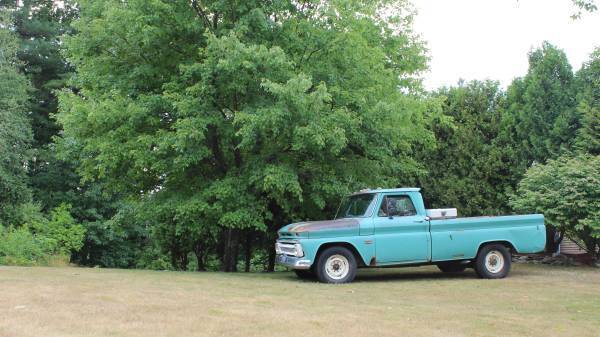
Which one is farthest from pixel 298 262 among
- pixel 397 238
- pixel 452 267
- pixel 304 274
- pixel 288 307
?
pixel 452 267

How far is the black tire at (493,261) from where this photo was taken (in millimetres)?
12398

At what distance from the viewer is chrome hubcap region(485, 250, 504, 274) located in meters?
12.5

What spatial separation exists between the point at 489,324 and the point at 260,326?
9.15 feet

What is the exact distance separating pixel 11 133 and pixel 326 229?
19.4 m

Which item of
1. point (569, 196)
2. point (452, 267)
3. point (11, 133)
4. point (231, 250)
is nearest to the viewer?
point (452, 267)

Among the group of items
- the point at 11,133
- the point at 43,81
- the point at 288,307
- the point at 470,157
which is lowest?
→ the point at 288,307

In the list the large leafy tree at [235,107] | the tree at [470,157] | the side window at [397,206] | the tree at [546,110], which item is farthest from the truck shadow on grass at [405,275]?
the tree at [546,110]

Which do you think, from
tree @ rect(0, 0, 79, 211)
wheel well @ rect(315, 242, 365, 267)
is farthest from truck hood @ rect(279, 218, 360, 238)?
tree @ rect(0, 0, 79, 211)

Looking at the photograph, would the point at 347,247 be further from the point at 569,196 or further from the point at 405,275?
the point at 569,196

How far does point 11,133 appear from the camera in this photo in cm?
2533

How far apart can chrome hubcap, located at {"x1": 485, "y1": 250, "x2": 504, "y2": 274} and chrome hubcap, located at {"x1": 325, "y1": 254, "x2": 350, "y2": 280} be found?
3248 millimetres

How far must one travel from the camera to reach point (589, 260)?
52.5ft

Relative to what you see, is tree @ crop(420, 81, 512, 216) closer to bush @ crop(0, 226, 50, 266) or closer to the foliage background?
the foliage background

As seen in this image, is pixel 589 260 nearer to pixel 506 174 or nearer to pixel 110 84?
pixel 506 174
